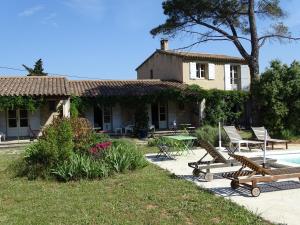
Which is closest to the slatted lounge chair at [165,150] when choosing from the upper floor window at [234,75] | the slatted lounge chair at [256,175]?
the slatted lounge chair at [256,175]

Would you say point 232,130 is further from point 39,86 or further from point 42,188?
point 39,86

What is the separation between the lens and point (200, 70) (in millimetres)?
32500

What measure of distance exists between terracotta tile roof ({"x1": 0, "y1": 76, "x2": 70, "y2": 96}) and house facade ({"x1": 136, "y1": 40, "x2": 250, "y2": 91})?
9.09m

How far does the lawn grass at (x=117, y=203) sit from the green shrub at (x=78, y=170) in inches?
11.4

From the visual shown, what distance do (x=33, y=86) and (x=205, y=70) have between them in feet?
44.6

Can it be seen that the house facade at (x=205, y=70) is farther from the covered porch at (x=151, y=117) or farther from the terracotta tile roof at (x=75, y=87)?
the covered porch at (x=151, y=117)

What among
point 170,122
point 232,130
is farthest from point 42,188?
point 170,122

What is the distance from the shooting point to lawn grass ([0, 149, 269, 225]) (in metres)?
6.94

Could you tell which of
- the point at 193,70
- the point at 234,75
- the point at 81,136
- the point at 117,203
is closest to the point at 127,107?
the point at 193,70

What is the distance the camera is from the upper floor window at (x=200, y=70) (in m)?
32.5

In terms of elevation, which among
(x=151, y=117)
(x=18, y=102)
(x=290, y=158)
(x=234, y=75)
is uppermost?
(x=234, y=75)

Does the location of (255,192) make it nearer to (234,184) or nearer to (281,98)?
(234,184)

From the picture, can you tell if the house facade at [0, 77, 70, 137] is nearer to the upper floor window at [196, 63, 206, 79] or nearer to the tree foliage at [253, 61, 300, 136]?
the upper floor window at [196, 63, 206, 79]

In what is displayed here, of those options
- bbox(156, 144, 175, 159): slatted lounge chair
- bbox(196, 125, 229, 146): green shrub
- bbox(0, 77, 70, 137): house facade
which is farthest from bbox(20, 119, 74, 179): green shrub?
bbox(0, 77, 70, 137): house facade
